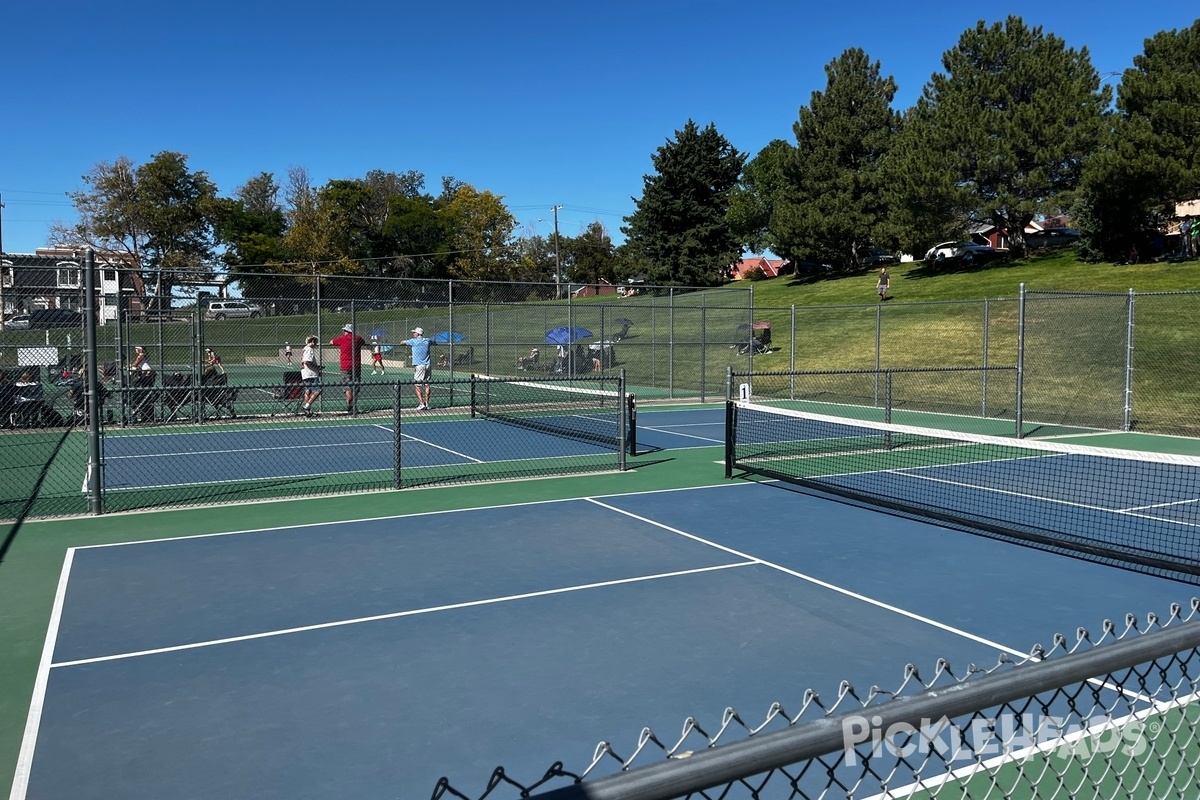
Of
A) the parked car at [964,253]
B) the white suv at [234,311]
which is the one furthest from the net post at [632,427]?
the parked car at [964,253]

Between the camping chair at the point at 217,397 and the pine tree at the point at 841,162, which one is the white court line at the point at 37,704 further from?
the pine tree at the point at 841,162

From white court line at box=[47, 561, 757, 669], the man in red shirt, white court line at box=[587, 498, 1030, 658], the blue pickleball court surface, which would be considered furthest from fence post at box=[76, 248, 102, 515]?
the man in red shirt

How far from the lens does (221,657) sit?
20.3 feet

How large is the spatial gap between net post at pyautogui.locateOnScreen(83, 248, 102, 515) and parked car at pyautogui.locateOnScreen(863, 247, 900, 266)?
5138 centimetres

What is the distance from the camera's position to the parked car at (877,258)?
57.0 metres

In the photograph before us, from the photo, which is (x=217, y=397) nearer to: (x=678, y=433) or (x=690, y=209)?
(x=678, y=433)

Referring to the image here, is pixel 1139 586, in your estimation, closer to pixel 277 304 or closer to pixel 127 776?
pixel 127 776

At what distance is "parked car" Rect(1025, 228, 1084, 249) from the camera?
158 ft

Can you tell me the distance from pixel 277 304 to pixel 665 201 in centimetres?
4395

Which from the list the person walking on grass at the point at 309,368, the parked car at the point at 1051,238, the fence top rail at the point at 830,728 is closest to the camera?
the fence top rail at the point at 830,728

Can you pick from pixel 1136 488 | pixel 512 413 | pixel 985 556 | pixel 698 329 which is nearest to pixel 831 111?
pixel 698 329

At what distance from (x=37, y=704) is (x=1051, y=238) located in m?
52.4

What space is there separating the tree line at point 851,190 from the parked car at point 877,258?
1546 mm

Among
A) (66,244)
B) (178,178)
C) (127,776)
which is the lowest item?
(127,776)
